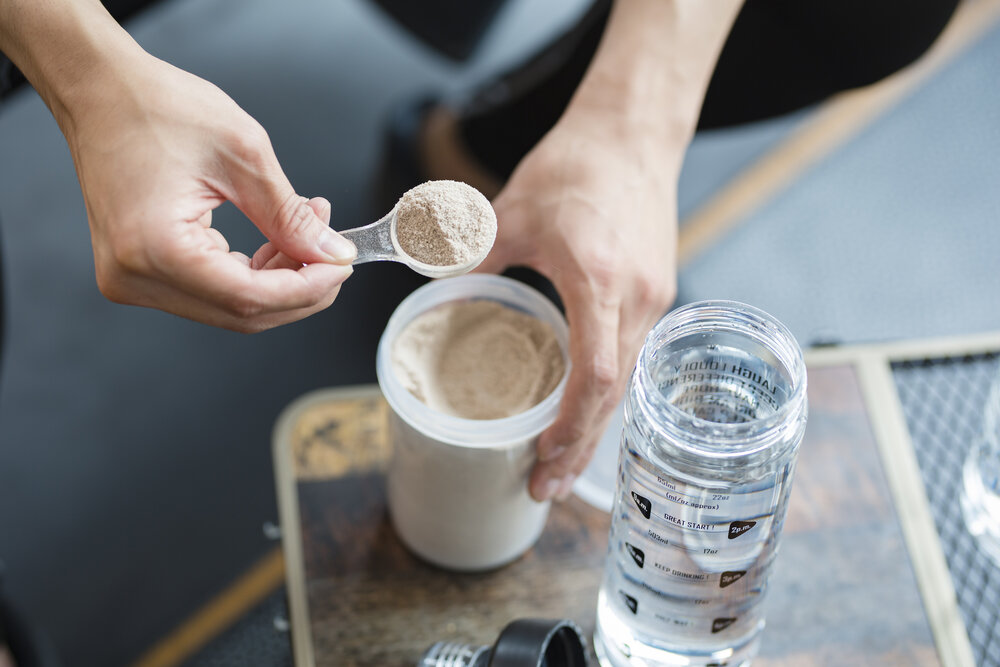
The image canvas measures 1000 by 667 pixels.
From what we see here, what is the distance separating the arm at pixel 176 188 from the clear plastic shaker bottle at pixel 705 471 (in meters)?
0.17

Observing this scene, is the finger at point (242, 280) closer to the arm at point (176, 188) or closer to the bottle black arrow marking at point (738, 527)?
the arm at point (176, 188)

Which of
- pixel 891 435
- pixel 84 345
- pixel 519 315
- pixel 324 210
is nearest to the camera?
pixel 324 210

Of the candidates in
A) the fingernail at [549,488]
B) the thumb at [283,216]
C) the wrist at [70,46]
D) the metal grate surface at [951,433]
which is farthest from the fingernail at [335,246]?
the metal grate surface at [951,433]

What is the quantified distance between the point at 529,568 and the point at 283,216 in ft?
1.06

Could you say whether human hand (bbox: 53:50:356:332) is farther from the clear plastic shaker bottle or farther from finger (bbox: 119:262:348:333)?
the clear plastic shaker bottle

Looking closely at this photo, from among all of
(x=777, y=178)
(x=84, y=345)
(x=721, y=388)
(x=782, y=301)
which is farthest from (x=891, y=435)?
(x=84, y=345)

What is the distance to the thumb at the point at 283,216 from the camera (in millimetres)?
Result: 389

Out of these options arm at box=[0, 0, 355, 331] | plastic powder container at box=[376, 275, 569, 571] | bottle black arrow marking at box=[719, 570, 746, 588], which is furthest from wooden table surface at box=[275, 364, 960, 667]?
arm at box=[0, 0, 355, 331]

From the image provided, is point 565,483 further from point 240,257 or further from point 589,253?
point 240,257

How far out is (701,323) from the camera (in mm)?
457

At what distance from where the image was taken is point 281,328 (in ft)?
3.82

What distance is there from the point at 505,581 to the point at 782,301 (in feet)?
2.29

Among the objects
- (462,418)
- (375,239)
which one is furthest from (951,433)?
(375,239)

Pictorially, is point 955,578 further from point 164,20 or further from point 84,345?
point 84,345
